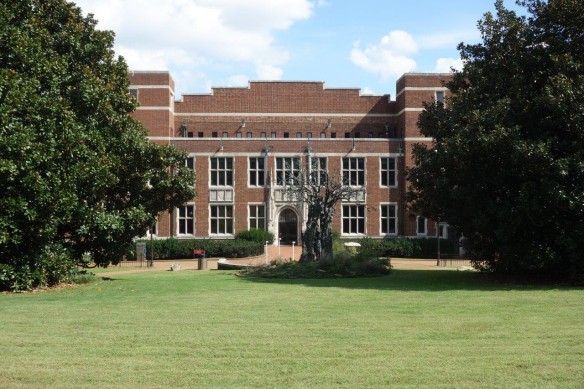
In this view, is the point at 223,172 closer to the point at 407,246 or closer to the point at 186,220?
the point at 186,220

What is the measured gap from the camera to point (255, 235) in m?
45.6

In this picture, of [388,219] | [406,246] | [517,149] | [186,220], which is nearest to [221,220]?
[186,220]

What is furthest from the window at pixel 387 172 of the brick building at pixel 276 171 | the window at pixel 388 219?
the window at pixel 388 219

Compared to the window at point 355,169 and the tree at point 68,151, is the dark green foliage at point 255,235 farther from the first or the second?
the tree at point 68,151

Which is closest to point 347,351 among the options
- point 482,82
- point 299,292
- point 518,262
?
point 299,292

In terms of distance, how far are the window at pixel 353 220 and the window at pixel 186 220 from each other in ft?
36.1

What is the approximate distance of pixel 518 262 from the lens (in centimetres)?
2031

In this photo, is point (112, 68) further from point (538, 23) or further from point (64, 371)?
point (64, 371)

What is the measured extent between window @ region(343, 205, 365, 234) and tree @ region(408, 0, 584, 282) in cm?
2428

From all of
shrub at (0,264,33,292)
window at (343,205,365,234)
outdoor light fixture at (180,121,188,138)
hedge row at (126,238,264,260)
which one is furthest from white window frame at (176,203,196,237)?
shrub at (0,264,33,292)

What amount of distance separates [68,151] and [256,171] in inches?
1184

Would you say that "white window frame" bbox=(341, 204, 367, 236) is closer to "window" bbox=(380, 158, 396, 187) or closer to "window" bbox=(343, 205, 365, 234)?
"window" bbox=(343, 205, 365, 234)

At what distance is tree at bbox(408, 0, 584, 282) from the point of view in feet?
62.1

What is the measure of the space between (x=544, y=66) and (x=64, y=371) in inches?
732
